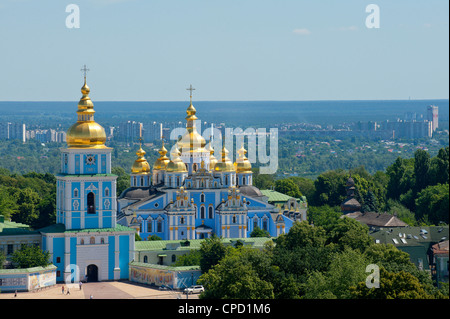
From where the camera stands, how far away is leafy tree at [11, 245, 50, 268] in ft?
126

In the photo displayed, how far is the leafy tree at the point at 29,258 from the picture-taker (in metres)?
38.3

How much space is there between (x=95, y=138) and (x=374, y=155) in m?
91.4

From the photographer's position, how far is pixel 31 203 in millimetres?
53781

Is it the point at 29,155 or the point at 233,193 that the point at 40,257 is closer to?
the point at 233,193

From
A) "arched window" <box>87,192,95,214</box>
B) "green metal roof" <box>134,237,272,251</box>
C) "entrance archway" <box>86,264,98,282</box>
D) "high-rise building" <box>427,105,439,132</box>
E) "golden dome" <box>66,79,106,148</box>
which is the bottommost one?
"entrance archway" <box>86,264,98,282</box>

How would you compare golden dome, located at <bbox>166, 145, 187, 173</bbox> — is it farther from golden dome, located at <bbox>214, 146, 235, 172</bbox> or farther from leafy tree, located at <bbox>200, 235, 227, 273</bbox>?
leafy tree, located at <bbox>200, 235, 227, 273</bbox>

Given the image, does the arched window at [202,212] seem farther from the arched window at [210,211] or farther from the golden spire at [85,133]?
the golden spire at [85,133]

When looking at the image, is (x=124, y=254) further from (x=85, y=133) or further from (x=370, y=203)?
(x=370, y=203)

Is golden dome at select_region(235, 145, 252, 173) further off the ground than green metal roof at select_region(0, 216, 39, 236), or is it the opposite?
golden dome at select_region(235, 145, 252, 173)

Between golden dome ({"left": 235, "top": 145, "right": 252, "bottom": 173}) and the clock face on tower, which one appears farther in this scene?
golden dome ({"left": 235, "top": 145, "right": 252, "bottom": 173})

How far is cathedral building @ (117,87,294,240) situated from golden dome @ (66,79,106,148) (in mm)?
7728

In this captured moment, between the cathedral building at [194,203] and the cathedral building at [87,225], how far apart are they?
25.5 ft

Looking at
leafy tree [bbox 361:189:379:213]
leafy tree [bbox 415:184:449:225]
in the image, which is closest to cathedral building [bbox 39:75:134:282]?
leafy tree [bbox 415:184:449:225]

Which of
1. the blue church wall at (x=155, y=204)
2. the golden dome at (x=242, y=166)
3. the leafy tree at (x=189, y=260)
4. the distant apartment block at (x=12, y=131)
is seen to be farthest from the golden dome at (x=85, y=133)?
the distant apartment block at (x=12, y=131)
